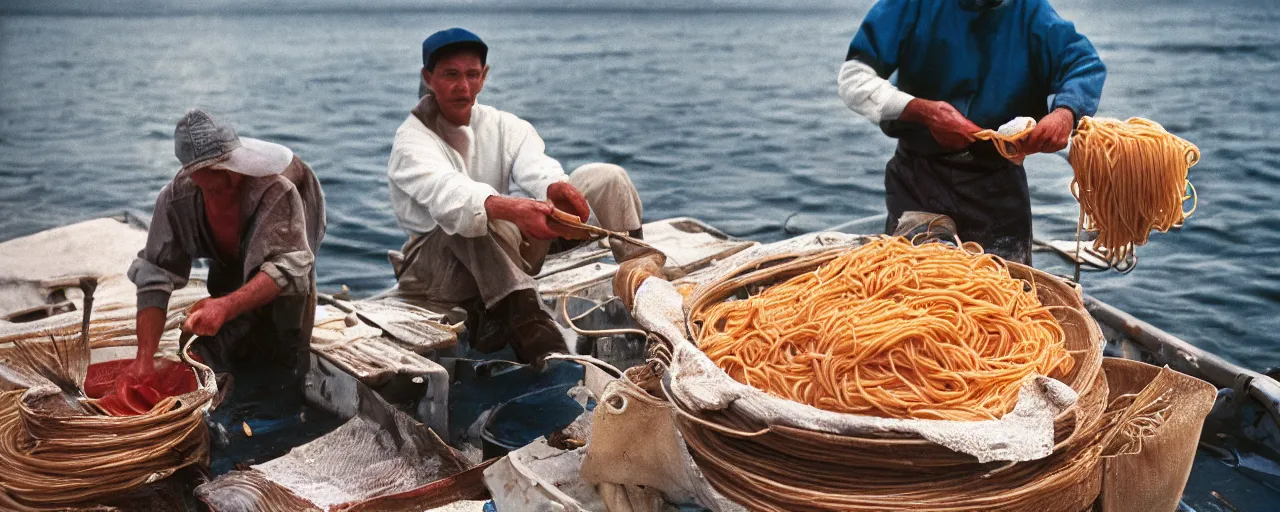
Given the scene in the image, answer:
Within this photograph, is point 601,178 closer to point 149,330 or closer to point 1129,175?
point 149,330

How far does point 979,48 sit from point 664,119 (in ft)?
46.3

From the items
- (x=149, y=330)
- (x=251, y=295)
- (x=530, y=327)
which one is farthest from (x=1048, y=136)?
(x=149, y=330)

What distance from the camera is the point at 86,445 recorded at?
371cm

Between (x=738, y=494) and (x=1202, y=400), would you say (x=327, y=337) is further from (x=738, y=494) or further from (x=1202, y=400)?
(x=1202, y=400)

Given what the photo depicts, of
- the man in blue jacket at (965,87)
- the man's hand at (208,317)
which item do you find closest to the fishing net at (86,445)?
the man's hand at (208,317)

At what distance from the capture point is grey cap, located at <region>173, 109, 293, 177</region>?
4.14m

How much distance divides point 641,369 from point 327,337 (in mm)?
1870

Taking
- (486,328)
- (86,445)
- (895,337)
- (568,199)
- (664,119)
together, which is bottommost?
(664,119)

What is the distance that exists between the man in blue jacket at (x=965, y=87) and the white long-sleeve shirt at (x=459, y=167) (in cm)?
141

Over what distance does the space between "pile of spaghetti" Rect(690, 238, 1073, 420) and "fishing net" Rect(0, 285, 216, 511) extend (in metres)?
1.76

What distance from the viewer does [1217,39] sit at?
2497 centimetres

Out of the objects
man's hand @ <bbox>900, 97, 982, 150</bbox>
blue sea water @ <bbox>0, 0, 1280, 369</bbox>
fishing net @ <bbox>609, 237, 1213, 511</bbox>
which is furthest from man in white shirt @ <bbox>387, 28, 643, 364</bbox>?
blue sea water @ <bbox>0, 0, 1280, 369</bbox>

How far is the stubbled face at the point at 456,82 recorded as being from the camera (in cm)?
482

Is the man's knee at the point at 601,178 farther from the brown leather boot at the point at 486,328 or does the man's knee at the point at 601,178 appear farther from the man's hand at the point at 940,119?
the man's hand at the point at 940,119
